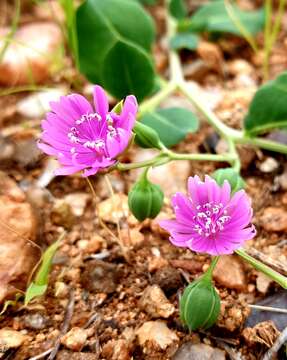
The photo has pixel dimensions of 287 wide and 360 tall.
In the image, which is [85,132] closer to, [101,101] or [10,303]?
[101,101]

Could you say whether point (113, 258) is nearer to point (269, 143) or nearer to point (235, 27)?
point (269, 143)

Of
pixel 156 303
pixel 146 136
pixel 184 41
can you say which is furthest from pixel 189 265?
pixel 184 41

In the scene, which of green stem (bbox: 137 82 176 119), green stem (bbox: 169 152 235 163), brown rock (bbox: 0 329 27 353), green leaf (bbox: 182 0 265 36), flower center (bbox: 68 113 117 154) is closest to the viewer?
brown rock (bbox: 0 329 27 353)

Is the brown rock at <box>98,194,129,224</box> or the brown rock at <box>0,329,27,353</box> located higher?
the brown rock at <box>98,194,129,224</box>

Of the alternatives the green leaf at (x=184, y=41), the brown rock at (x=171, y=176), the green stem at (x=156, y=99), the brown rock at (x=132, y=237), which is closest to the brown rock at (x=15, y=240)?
the brown rock at (x=132, y=237)

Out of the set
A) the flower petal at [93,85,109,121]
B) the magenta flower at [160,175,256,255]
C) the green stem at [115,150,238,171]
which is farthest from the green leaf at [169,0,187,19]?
the magenta flower at [160,175,256,255]

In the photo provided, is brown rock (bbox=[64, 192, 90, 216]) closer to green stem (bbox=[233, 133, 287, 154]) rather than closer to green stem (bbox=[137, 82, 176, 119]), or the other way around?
green stem (bbox=[137, 82, 176, 119])

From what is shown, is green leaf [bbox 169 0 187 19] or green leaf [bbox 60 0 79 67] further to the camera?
green leaf [bbox 169 0 187 19]
